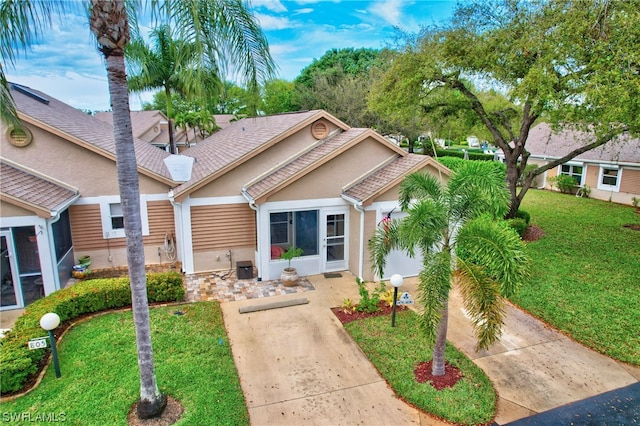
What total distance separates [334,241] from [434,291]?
6712 mm

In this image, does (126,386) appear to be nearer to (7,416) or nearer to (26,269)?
(7,416)

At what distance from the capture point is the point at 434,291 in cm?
662

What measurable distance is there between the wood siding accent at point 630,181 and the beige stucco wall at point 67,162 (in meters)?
27.1

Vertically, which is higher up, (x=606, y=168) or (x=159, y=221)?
(x=606, y=168)

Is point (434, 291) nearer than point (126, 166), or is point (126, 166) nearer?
point (126, 166)

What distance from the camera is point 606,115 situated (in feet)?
40.4

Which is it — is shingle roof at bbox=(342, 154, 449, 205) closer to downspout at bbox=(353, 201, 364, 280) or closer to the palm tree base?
downspout at bbox=(353, 201, 364, 280)

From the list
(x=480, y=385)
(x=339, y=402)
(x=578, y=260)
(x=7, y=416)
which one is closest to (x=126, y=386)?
(x=7, y=416)

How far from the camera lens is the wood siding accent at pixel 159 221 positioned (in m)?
13.7

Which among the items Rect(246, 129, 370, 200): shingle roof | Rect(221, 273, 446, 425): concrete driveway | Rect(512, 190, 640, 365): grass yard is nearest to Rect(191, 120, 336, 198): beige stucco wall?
Rect(246, 129, 370, 200): shingle roof

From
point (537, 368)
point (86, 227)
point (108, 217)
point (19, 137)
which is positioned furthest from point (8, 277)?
point (537, 368)

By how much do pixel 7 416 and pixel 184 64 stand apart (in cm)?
644

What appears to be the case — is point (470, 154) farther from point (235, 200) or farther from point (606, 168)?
point (235, 200)

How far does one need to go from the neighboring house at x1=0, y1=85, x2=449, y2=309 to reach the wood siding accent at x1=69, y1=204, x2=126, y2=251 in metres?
0.03
